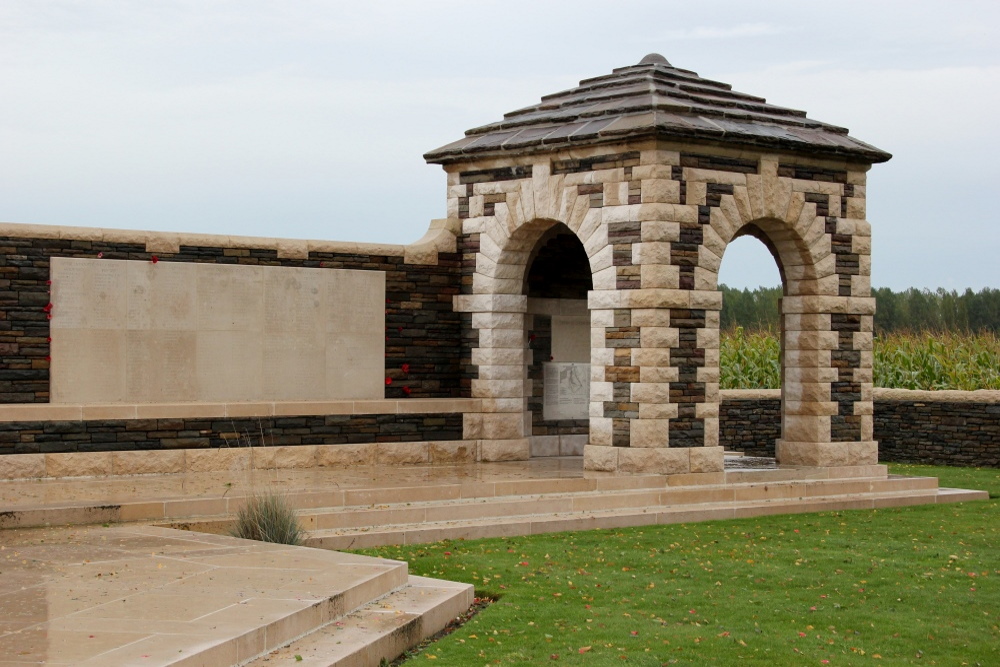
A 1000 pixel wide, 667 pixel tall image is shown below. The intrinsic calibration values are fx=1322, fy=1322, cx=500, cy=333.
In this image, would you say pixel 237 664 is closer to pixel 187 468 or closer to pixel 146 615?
pixel 146 615

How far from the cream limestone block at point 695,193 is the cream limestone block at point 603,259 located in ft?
3.68

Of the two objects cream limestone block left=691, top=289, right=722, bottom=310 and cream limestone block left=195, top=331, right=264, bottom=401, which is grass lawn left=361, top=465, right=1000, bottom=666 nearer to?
cream limestone block left=691, top=289, right=722, bottom=310

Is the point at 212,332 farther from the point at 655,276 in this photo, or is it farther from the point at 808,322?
the point at 808,322

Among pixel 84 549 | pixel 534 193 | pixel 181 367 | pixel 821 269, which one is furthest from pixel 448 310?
pixel 84 549

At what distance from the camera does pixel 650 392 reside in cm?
1580

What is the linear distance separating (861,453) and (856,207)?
10.8ft

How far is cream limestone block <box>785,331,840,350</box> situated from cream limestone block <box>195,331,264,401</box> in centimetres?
701

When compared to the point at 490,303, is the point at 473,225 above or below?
above

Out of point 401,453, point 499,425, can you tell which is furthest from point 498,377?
point 401,453

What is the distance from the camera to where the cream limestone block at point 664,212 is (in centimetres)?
1580

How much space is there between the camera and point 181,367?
15969mm

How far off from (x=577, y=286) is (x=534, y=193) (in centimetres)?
258

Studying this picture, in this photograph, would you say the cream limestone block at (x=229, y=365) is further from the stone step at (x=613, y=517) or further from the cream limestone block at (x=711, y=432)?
the cream limestone block at (x=711, y=432)

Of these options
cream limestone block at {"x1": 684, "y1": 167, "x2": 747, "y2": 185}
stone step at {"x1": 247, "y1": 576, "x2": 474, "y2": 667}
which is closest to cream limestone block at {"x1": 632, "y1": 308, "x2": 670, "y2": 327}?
cream limestone block at {"x1": 684, "y1": 167, "x2": 747, "y2": 185}
